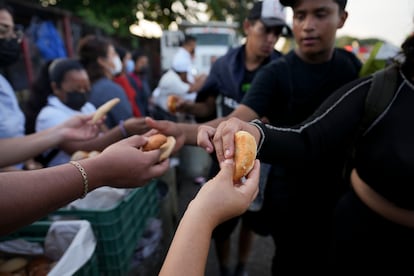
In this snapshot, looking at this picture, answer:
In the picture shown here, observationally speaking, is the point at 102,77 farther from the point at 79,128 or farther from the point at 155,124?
the point at 155,124

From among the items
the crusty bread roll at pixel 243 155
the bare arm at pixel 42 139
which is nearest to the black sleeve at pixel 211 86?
the bare arm at pixel 42 139

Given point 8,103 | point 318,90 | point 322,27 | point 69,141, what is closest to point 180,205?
point 69,141

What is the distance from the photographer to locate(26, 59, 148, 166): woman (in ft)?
6.97

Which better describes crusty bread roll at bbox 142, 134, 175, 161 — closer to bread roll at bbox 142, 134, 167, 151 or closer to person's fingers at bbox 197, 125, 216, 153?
bread roll at bbox 142, 134, 167, 151

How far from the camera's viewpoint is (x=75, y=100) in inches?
104

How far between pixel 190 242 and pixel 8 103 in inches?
81.4

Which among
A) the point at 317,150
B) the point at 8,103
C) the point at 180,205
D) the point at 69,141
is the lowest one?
the point at 180,205

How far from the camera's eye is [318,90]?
5.72 feet

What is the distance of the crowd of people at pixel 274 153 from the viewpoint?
0.93 metres

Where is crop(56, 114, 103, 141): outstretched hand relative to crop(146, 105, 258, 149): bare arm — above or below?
below

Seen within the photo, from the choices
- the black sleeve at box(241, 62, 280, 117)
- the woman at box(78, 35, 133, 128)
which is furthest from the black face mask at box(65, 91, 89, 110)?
the black sleeve at box(241, 62, 280, 117)

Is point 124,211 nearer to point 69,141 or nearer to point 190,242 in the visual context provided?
point 69,141

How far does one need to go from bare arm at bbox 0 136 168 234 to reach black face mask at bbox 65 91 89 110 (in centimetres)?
152

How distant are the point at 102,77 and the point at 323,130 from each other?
2668 millimetres
